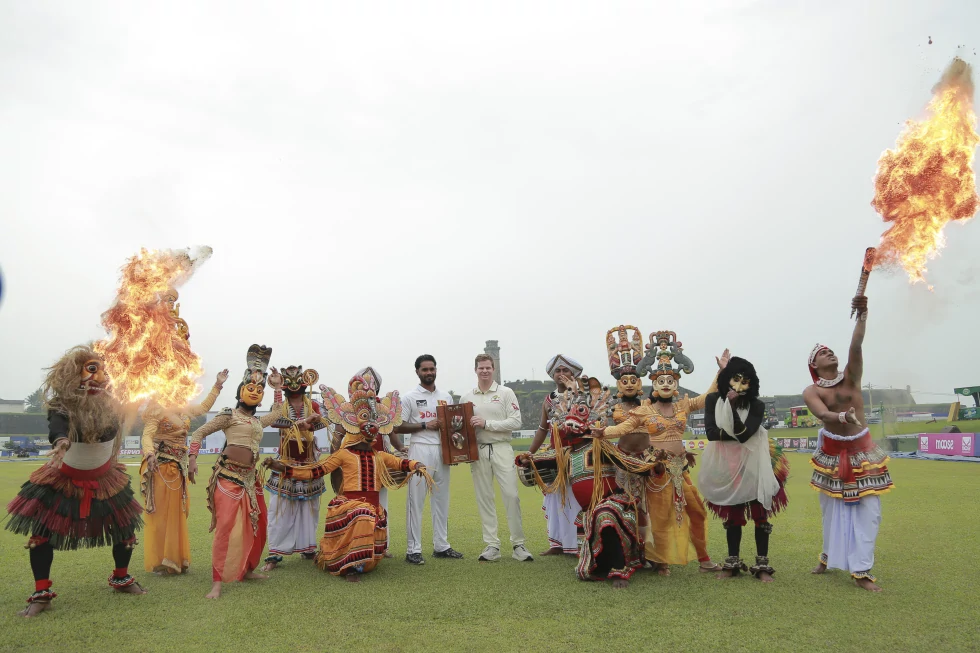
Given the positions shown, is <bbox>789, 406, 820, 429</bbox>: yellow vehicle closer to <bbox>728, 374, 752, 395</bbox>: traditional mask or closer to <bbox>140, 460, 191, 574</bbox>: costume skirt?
<bbox>728, 374, 752, 395</bbox>: traditional mask

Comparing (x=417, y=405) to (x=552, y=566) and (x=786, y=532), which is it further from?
(x=786, y=532)

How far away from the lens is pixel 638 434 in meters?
6.68

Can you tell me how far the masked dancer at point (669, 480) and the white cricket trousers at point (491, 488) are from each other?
1.58m

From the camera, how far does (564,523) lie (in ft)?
25.5

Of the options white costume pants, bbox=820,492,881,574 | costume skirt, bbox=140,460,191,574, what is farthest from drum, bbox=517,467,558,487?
costume skirt, bbox=140,460,191,574

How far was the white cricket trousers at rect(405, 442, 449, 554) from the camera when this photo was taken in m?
7.71

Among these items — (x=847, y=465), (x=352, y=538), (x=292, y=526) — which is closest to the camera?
(x=847, y=465)

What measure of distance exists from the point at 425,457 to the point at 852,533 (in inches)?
173

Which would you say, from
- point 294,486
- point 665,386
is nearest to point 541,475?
point 665,386

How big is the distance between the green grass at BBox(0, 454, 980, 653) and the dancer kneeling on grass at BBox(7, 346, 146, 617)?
1.50 ft

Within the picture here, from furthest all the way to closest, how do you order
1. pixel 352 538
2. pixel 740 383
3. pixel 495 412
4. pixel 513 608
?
pixel 495 412, pixel 352 538, pixel 740 383, pixel 513 608

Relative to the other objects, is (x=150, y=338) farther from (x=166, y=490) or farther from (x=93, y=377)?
→ (x=166, y=490)

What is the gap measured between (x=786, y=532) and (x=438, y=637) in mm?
5699

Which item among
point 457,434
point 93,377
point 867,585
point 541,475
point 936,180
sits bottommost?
point 867,585
